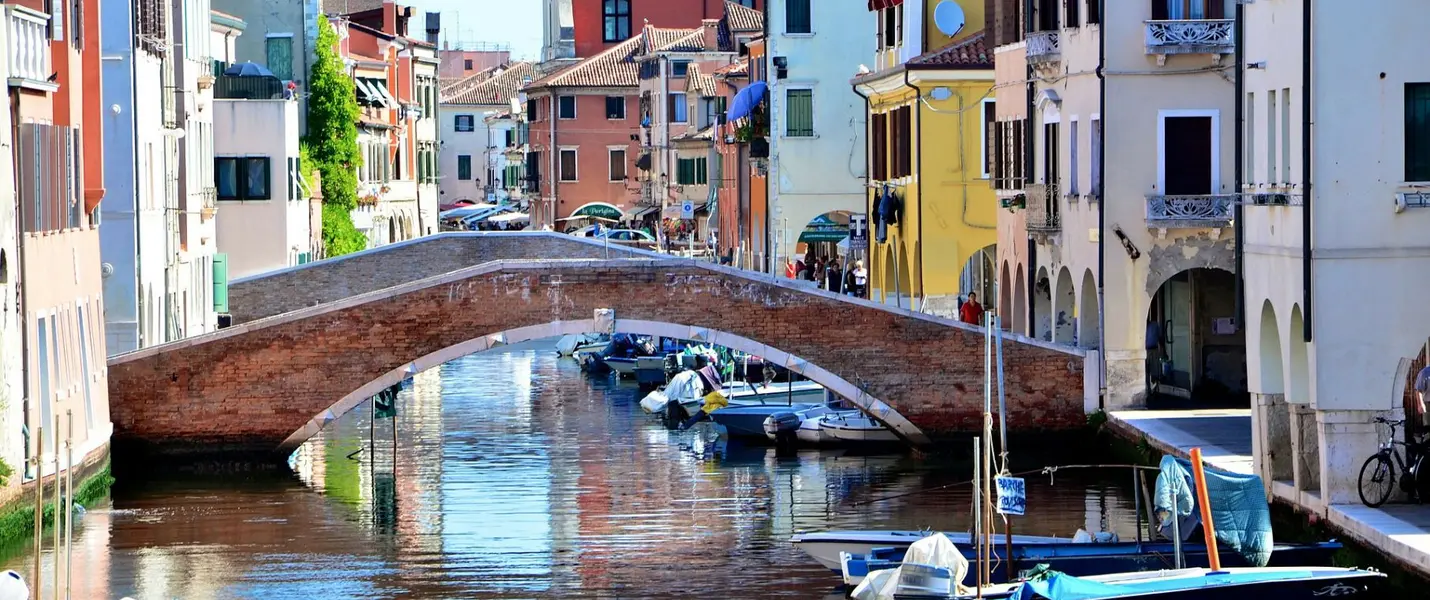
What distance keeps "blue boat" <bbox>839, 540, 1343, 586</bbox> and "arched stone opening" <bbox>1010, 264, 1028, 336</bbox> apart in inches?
502

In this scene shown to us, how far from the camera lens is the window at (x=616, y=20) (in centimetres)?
7788

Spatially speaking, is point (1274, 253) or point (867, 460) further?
point (867, 460)

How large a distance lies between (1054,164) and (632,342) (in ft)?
48.7

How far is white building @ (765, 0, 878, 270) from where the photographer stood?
42.3 meters

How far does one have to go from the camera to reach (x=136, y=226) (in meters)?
30.4

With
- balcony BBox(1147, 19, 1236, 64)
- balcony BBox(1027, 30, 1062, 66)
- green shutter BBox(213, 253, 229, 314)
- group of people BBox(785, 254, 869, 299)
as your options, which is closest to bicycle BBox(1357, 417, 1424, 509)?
balcony BBox(1147, 19, 1236, 64)

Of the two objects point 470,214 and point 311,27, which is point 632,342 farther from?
point 470,214

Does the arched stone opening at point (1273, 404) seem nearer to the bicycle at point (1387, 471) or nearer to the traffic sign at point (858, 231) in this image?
the bicycle at point (1387, 471)

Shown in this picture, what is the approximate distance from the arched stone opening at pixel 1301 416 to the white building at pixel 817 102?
73.0 ft

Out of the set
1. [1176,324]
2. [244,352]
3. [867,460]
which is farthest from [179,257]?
[1176,324]

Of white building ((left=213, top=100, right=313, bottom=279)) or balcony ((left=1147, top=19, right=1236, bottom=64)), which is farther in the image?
white building ((left=213, top=100, right=313, bottom=279))

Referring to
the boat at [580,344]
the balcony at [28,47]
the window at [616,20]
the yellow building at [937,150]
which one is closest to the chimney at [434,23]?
the window at [616,20]

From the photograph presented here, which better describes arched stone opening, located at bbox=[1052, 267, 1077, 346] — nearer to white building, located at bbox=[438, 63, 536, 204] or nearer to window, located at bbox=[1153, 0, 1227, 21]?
window, located at bbox=[1153, 0, 1227, 21]

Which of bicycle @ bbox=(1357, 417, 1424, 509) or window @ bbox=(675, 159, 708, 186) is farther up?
window @ bbox=(675, 159, 708, 186)
